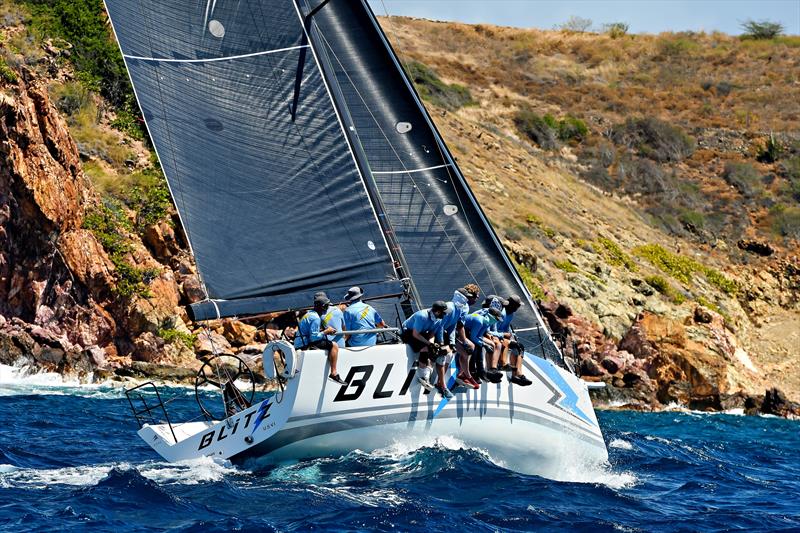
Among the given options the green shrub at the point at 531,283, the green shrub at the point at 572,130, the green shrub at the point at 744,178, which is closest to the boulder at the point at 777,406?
the green shrub at the point at 531,283

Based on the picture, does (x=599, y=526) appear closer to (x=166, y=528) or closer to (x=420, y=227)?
→ (x=166, y=528)

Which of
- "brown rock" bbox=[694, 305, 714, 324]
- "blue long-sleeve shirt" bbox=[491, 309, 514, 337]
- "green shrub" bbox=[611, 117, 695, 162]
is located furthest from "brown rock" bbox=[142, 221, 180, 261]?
"green shrub" bbox=[611, 117, 695, 162]

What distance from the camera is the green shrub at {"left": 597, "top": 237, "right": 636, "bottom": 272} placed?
42.9m

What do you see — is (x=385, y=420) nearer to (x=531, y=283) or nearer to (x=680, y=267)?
(x=531, y=283)

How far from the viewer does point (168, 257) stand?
31375 millimetres

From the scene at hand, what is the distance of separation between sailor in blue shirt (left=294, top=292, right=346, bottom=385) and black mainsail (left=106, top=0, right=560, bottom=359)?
734 millimetres

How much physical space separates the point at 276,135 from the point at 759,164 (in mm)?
49967

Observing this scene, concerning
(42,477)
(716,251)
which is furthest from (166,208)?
(716,251)

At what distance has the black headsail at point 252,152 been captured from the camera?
46.8ft

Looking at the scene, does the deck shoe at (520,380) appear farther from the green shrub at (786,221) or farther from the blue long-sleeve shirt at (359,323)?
the green shrub at (786,221)

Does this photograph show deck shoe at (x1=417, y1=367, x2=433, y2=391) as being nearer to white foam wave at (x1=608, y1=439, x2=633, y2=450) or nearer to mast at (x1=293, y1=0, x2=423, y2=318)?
mast at (x1=293, y1=0, x2=423, y2=318)

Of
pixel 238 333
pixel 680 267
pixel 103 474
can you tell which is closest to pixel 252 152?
pixel 103 474

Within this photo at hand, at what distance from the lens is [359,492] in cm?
1212

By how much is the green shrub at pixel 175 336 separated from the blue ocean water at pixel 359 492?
10275mm
